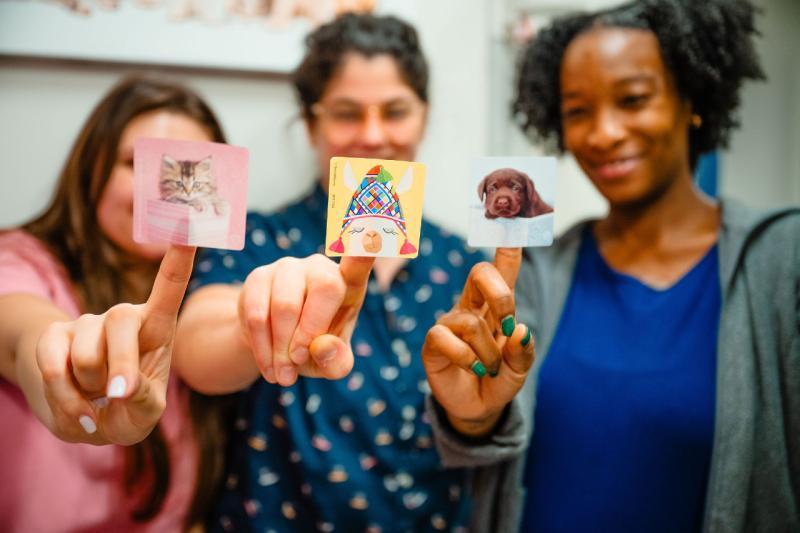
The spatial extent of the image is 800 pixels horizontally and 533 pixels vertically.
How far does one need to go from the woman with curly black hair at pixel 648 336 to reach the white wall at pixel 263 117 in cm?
35

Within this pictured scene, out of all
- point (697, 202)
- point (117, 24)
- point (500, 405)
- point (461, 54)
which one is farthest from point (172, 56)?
point (697, 202)

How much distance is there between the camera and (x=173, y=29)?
3.36 ft

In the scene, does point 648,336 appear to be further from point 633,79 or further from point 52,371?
point 52,371

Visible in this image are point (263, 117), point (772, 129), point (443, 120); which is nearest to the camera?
point (263, 117)

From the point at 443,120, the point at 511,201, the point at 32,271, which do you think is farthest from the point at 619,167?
the point at 32,271

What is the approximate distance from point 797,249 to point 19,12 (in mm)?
1344

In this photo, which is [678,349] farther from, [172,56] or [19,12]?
[19,12]

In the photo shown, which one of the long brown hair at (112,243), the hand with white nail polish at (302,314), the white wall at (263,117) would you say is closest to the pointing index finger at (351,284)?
the hand with white nail polish at (302,314)

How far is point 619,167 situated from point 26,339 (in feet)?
2.64

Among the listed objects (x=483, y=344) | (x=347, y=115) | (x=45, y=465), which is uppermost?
(x=347, y=115)

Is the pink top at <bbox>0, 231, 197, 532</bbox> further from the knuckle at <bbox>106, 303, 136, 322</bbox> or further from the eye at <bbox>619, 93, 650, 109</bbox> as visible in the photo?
the eye at <bbox>619, 93, 650, 109</bbox>

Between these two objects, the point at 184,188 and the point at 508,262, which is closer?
the point at 184,188

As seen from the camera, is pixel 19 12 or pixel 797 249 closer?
pixel 797 249

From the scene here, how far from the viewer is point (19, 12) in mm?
944
